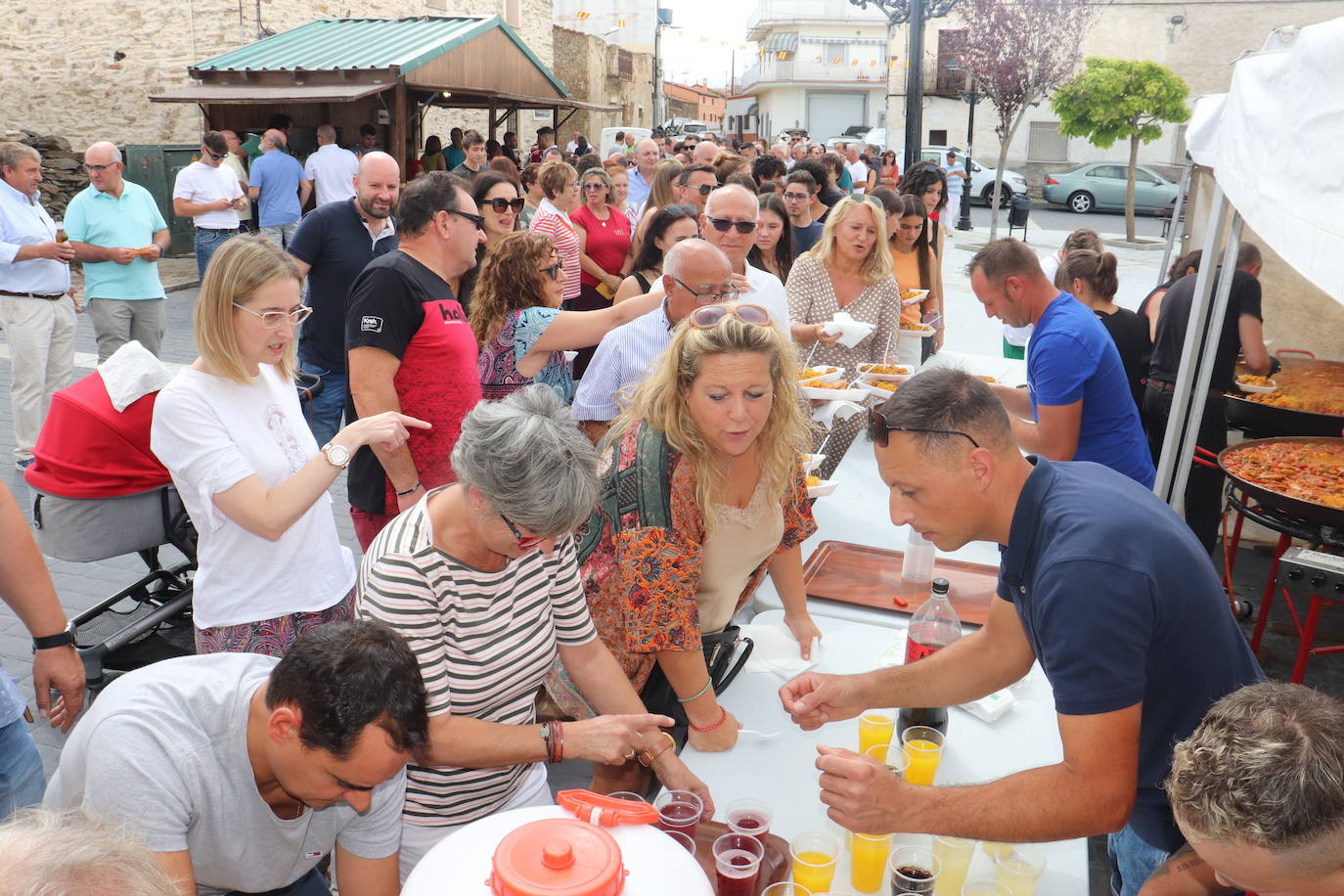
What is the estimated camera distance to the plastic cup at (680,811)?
1.92 m

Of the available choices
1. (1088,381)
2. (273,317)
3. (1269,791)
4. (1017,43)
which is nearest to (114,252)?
(273,317)

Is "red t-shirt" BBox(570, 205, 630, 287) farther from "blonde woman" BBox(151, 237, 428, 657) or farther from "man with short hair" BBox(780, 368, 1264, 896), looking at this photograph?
"man with short hair" BBox(780, 368, 1264, 896)

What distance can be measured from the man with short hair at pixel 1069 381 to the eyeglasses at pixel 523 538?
2362 mm

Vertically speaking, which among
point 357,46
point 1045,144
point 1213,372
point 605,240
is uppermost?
point 1045,144

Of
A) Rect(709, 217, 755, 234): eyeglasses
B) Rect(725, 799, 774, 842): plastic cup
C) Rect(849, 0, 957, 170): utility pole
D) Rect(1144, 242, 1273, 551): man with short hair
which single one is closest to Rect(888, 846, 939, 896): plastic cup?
Rect(725, 799, 774, 842): plastic cup

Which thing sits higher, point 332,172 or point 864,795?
point 332,172

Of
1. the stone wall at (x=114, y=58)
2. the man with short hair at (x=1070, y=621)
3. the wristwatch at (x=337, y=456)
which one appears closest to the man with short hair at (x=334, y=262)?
the wristwatch at (x=337, y=456)

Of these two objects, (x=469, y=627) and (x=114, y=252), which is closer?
(x=469, y=627)

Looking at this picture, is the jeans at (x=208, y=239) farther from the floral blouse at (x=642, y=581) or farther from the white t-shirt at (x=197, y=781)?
the white t-shirt at (x=197, y=781)

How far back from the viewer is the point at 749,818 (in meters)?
1.93

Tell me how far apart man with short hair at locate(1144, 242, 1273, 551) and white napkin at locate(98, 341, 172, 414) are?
15.7 feet

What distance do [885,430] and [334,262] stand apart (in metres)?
4.15

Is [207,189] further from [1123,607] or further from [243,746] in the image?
[1123,607]

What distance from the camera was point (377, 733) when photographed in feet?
5.40
